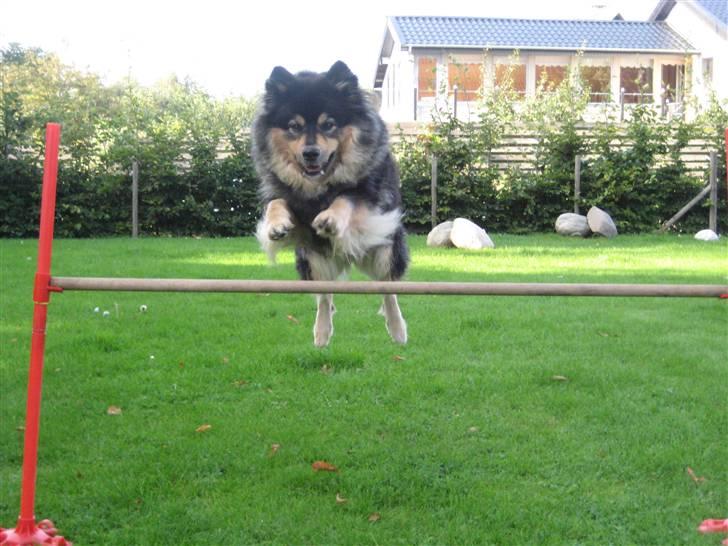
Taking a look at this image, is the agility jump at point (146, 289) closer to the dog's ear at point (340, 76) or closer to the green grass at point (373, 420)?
the green grass at point (373, 420)

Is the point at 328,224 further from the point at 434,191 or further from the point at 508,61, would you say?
the point at 508,61

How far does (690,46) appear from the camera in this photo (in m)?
31.3

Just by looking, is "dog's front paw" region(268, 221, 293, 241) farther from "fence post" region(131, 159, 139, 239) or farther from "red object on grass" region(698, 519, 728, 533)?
"fence post" region(131, 159, 139, 239)

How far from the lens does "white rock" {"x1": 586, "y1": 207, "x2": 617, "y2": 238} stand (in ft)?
50.9

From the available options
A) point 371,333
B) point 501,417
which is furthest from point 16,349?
point 501,417

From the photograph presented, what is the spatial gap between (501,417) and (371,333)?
2166 mm

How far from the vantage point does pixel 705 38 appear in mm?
30797

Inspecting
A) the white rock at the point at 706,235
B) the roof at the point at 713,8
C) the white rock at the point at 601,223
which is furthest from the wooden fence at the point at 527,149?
the roof at the point at 713,8

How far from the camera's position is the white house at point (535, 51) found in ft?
97.9

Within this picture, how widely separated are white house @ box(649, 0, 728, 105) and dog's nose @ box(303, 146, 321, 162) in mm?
27261

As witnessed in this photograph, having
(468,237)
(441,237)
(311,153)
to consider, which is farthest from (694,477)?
(441,237)

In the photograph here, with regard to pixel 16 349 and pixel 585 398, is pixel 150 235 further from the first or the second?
pixel 585 398

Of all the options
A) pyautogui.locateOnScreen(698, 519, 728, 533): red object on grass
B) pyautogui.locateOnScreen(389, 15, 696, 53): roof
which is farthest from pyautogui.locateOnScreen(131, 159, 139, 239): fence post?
pyautogui.locateOnScreen(389, 15, 696, 53): roof

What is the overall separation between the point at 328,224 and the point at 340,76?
3.45 ft
